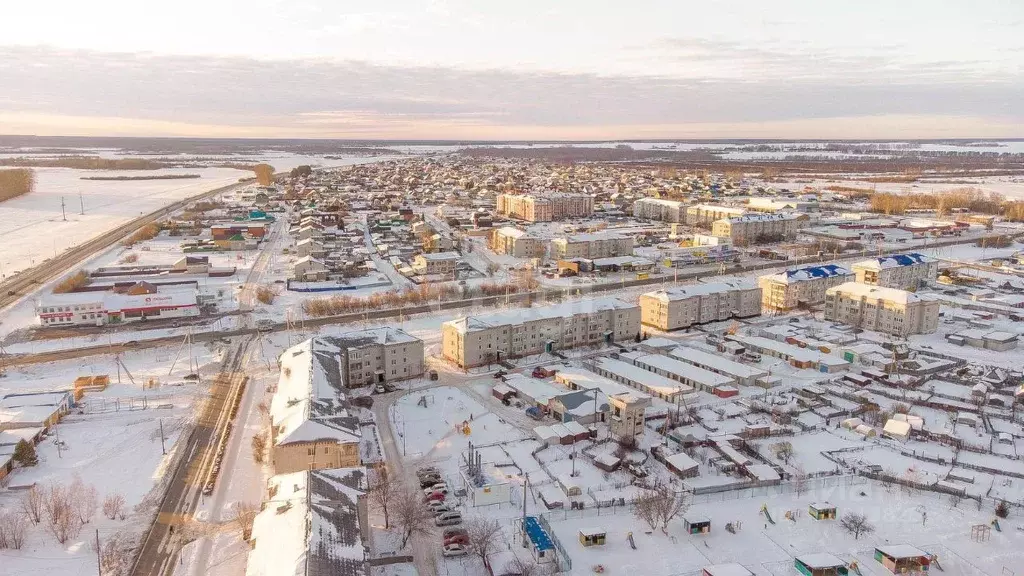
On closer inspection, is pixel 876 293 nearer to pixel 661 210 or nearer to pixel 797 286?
pixel 797 286

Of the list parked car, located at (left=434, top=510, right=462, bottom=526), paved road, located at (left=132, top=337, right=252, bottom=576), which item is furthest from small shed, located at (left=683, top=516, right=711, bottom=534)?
paved road, located at (left=132, top=337, right=252, bottom=576)

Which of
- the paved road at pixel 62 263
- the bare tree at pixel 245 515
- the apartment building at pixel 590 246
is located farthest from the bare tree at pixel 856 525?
the paved road at pixel 62 263

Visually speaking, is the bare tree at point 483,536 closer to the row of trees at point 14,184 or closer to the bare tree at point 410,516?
the bare tree at point 410,516

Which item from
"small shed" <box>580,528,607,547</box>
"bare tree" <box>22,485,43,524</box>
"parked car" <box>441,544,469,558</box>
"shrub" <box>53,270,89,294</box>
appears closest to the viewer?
"parked car" <box>441,544,469,558</box>

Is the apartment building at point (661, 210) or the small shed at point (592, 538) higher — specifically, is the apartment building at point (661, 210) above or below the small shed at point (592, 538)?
above

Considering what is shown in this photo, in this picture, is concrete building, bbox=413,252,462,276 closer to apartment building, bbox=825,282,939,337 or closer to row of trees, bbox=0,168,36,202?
apartment building, bbox=825,282,939,337

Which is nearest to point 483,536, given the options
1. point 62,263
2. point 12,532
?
point 12,532
